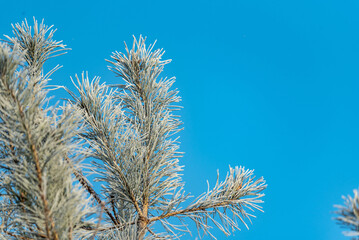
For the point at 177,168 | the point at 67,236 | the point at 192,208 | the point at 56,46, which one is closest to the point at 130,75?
the point at 56,46

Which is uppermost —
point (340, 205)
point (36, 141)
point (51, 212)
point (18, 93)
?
point (18, 93)

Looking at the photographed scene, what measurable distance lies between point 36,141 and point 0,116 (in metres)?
0.13

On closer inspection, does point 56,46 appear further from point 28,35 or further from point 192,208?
point 192,208

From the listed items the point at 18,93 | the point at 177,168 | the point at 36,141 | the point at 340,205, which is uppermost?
the point at 177,168

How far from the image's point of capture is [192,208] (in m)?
1.62

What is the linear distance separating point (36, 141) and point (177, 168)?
696 mm

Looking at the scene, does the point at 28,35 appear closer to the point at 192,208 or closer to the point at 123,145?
the point at 123,145

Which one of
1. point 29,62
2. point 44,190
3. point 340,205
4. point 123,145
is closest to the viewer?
point 340,205

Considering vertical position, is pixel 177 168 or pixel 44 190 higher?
pixel 177 168

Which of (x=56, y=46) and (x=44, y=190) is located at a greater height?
(x=56, y=46)

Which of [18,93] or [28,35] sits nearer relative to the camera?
[18,93]

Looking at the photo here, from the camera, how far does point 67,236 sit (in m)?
1.08

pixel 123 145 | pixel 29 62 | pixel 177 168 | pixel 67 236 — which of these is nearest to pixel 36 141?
pixel 67 236

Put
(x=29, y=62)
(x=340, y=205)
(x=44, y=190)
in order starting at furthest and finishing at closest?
(x=29, y=62) < (x=44, y=190) < (x=340, y=205)
